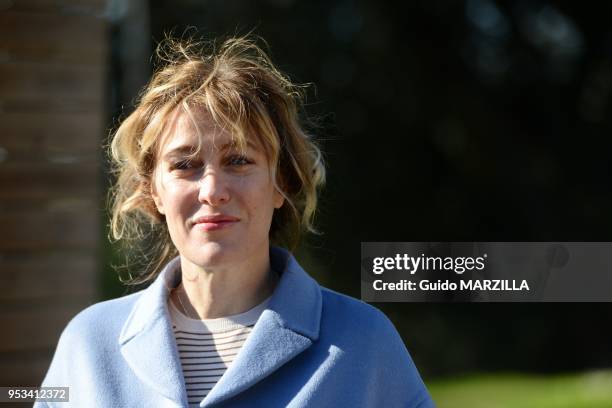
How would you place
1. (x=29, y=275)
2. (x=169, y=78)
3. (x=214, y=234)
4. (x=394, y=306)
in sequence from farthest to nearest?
(x=394, y=306) → (x=29, y=275) → (x=169, y=78) → (x=214, y=234)

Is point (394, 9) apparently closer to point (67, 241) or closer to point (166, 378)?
point (67, 241)

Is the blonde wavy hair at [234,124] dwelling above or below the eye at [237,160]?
above

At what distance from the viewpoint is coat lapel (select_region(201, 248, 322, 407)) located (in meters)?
1.49

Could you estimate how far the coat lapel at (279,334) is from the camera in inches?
58.8

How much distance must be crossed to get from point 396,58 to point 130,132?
4161 mm

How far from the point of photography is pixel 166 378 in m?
1.52

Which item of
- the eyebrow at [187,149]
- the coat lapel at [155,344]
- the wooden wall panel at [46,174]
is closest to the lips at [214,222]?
the eyebrow at [187,149]

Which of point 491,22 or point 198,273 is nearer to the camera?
point 198,273

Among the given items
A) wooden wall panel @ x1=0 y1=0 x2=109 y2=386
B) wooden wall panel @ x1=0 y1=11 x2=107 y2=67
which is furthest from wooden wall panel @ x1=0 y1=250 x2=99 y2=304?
wooden wall panel @ x1=0 y1=11 x2=107 y2=67

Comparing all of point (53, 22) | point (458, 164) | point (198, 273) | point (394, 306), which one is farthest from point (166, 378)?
point (458, 164)

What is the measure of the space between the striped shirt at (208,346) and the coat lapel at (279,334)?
0.04 m

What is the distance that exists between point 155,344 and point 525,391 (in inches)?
135

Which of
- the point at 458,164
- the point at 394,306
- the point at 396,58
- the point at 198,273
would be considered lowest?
the point at 198,273
